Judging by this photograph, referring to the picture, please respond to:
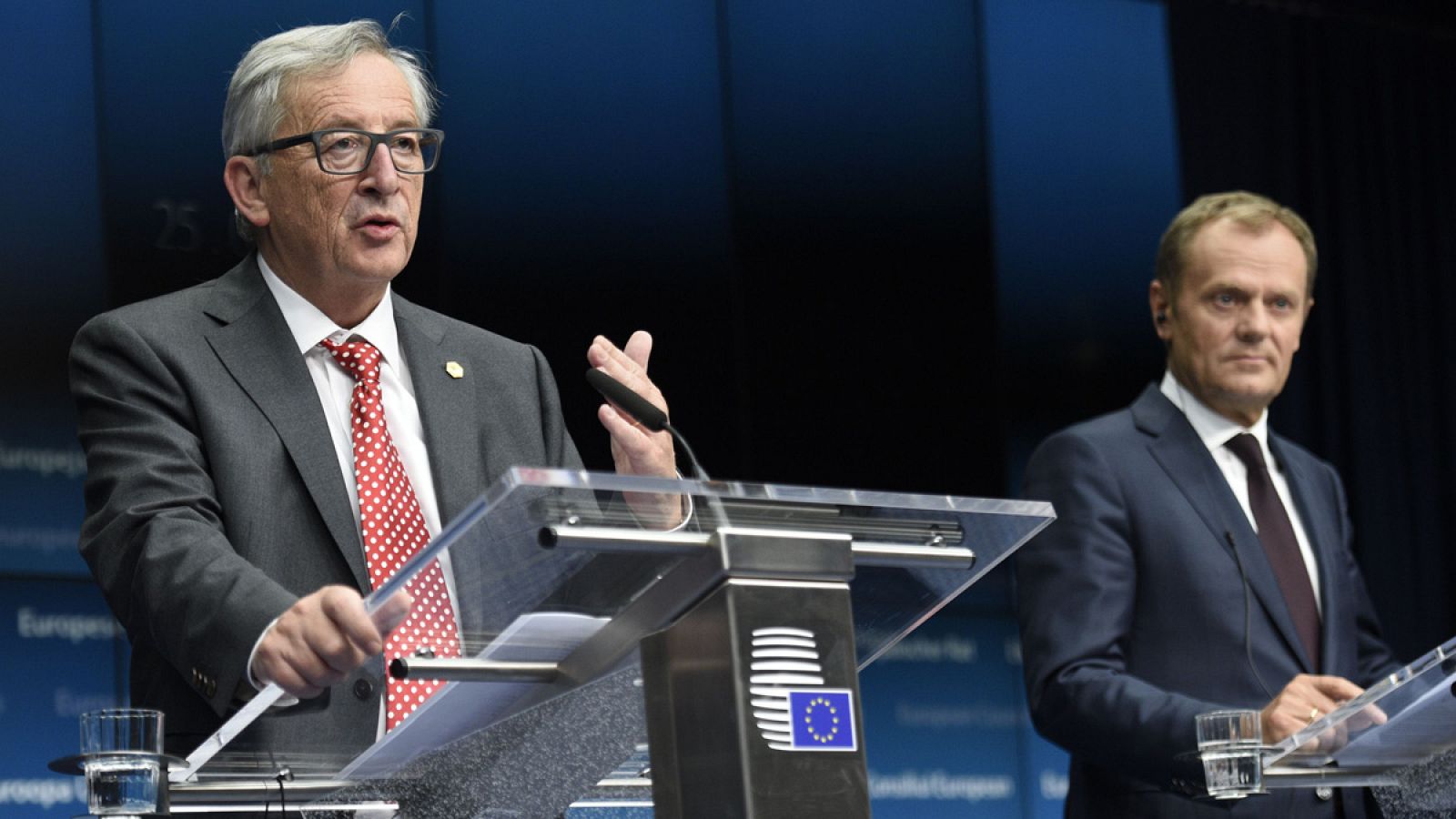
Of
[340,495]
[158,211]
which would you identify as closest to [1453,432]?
[158,211]

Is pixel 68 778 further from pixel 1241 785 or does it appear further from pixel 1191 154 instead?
pixel 1191 154

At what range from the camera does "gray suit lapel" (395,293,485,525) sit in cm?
247

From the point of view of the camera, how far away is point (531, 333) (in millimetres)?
4938

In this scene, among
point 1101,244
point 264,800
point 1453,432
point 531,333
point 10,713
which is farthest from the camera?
point 1453,432

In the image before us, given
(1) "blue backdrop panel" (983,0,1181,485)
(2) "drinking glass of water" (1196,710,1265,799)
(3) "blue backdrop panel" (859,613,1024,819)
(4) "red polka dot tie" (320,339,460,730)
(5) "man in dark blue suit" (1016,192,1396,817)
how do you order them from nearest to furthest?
(4) "red polka dot tie" (320,339,460,730)
(2) "drinking glass of water" (1196,710,1265,799)
(5) "man in dark blue suit" (1016,192,1396,817)
(3) "blue backdrop panel" (859,613,1024,819)
(1) "blue backdrop panel" (983,0,1181,485)

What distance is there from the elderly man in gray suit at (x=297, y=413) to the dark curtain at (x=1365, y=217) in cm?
397

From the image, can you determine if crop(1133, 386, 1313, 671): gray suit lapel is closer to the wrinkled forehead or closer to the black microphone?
the wrinkled forehead

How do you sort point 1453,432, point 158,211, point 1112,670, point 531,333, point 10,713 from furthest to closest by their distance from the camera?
point 1453,432
point 531,333
point 158,211
point 10,713
point 1112,670

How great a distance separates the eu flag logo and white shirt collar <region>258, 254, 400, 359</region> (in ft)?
3.72

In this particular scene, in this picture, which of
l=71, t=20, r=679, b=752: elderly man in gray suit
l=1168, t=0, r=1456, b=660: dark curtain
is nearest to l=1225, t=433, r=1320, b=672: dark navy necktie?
l=71, t=20, r=679, b=752: elderly man in gray suit

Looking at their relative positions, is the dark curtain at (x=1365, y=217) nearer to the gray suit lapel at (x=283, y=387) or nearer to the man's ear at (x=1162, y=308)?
the man's ear at (x=1162, y=308)

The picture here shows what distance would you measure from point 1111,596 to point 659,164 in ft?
7.65

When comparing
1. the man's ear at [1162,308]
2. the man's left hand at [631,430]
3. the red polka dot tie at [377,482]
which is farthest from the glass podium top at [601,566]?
the man's ear at [1162,308]

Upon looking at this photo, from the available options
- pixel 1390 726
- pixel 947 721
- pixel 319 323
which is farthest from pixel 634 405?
Result: pixel 947 721
